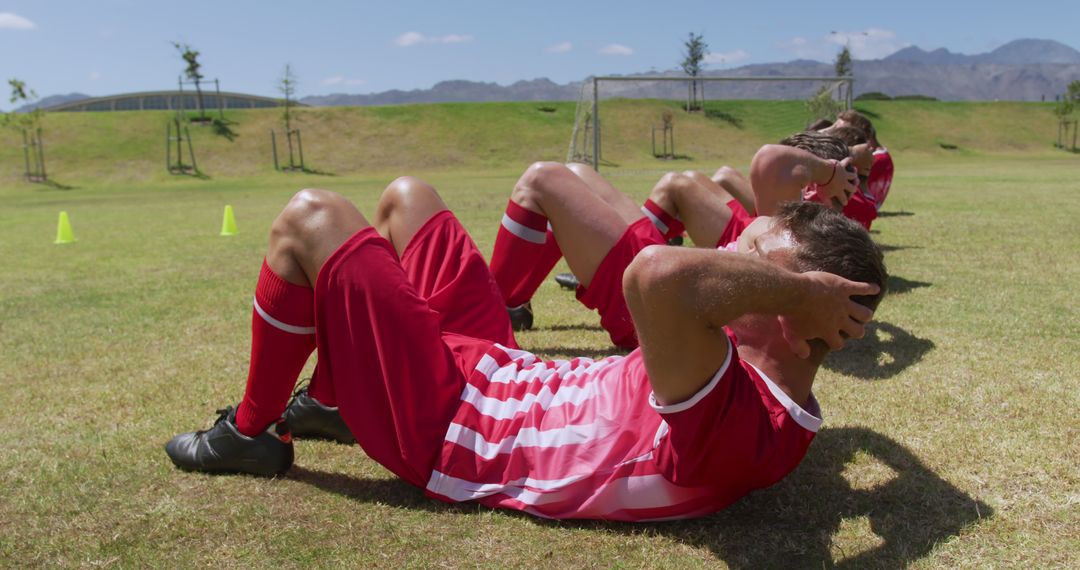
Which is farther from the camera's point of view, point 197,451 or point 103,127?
point 103,127

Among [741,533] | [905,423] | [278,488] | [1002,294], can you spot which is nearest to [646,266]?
[741,533]

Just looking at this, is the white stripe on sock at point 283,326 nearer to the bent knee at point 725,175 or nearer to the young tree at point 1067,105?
the bent knee at point 725,175

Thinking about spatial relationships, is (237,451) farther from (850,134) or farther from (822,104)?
(822,104)

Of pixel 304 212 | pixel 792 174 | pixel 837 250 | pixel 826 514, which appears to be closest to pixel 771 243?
pixel 837 250

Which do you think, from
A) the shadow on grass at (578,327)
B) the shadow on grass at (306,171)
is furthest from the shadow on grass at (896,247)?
the shadow on grass at (306,171)

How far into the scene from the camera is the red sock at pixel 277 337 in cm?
257

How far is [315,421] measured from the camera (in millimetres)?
3297

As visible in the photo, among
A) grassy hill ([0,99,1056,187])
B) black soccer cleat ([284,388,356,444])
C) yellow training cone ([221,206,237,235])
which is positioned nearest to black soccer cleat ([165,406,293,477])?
black soccer cleat ([284,388,356,444])

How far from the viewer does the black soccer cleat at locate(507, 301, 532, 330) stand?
507 centimetres

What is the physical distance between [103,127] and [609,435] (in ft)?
193

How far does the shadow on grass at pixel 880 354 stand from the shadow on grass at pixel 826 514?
1.09m

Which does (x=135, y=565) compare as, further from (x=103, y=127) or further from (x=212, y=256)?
(x=103, y=127)

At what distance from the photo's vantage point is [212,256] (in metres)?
9.66

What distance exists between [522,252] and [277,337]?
1.85 meters
